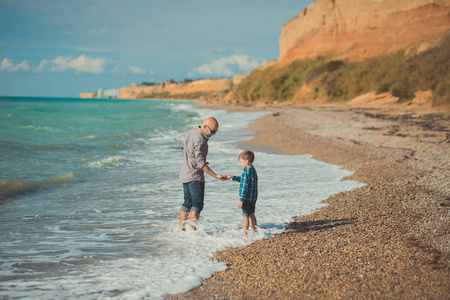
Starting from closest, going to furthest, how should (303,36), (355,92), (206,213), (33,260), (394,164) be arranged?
(33,260) → (206,213) → (394,164) → (355,92) → (303,36)

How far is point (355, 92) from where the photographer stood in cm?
4238

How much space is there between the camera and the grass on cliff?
95.5 feet

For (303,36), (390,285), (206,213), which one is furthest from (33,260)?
(303,36)

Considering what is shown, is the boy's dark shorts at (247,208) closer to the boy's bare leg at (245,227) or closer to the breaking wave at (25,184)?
the boy's bare leg at (245,227)

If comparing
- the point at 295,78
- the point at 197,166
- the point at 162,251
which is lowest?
the point at 162,251

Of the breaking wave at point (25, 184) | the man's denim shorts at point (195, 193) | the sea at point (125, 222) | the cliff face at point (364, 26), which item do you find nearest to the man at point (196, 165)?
the man's denim shorts at point (195, 193)

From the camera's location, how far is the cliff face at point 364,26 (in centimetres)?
4794

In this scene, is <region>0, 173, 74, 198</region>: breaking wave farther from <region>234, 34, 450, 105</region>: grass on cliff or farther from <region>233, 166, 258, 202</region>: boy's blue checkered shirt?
<region>234, 34, 450, 105</region>: grass on cliff

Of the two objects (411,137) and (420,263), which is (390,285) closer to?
(420,263)

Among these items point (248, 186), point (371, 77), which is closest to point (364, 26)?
point (371, 77)

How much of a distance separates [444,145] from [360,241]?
9.35 metres

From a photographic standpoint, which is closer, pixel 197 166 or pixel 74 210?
pixel 197 166

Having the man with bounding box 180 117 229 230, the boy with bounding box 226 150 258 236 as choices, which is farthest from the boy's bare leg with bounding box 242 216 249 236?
the man with bounding box 180 117 229 230

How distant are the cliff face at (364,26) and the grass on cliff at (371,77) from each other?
4.37m
